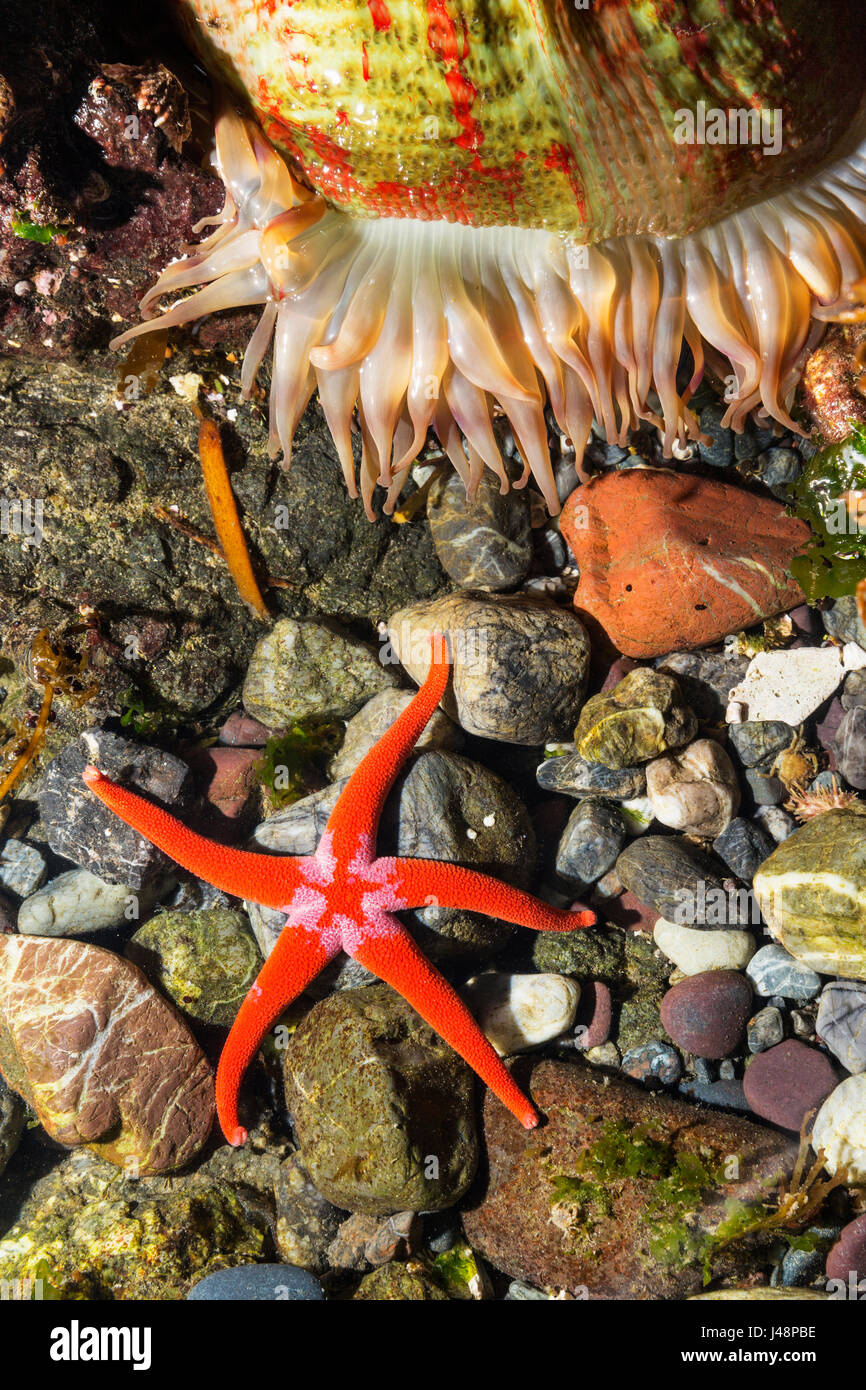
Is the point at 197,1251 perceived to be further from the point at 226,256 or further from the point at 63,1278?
the point at 226,256

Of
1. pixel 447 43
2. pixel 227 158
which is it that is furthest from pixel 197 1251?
pixel 447 43

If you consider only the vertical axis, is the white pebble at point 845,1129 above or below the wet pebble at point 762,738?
below

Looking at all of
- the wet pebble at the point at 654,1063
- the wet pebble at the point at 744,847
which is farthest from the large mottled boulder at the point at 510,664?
the wet pebble at the point at 654,1063

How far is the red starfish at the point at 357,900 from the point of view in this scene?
3789mm

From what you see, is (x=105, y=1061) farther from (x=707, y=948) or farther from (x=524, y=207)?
(x=524, y=207)

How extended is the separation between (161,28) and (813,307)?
253 centimetres

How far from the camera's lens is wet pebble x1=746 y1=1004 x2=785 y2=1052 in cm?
396

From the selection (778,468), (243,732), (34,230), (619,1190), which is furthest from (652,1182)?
(34,230)

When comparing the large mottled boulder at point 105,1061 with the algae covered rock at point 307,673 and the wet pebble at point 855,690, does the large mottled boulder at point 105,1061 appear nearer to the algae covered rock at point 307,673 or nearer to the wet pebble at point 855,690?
the algae covered rock at point 307,673

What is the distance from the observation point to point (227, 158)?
2.93 metres

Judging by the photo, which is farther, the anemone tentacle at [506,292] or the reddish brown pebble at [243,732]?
the reddish brown pebble at [243,732]

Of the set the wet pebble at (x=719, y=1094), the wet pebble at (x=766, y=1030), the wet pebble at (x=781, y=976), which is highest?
the wet pebble at (x=781, y=976)

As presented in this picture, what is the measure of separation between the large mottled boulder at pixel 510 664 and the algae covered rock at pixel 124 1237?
2.62m

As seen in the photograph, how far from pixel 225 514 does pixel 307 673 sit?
0.90m
